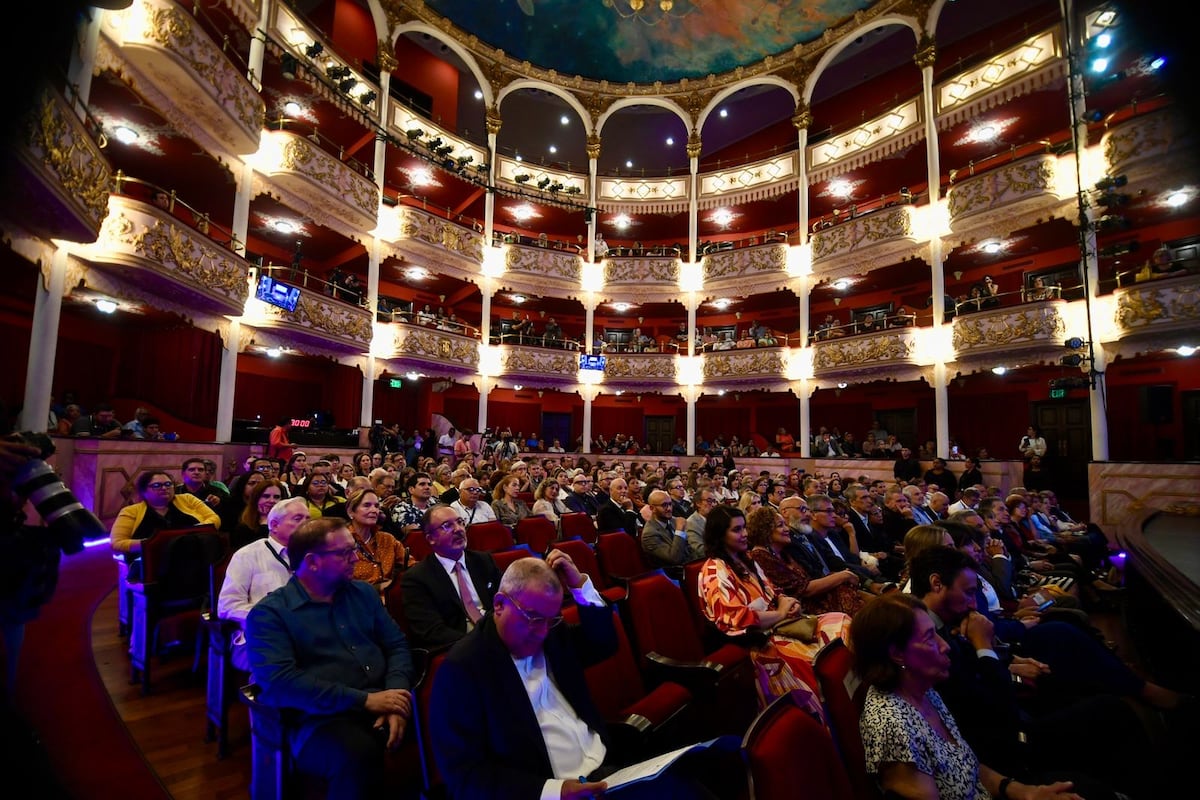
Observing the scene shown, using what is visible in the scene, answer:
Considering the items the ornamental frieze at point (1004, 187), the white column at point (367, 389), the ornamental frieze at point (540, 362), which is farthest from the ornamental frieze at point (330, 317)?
the ornamental frieze at point (1004, 187)

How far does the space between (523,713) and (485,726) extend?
4.4 inches

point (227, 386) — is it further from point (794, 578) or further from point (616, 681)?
point (794, 578)

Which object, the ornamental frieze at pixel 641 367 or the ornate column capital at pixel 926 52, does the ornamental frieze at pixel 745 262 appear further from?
the ornate column capital at pixel 926 52

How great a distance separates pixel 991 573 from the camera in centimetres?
389

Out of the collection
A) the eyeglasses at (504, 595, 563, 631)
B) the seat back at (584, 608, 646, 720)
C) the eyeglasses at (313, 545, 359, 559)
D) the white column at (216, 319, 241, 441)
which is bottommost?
the seat back at (584, 608, 646, 720)

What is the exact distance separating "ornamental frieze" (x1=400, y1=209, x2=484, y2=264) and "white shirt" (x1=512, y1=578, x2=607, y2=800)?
12.7 m

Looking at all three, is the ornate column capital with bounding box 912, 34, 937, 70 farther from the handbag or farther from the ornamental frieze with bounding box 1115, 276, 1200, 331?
the handbag

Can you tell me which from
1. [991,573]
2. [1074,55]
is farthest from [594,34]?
[991,573]

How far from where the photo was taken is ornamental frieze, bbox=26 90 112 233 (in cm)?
458

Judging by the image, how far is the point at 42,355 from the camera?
627cm

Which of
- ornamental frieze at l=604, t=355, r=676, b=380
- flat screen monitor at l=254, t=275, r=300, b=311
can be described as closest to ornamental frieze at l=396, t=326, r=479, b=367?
flat screen monitor at l=254, t=275, r=300, b=311

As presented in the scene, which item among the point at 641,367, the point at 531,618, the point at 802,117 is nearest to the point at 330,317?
the point at 641,367

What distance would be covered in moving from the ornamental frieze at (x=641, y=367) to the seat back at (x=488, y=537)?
11.4m

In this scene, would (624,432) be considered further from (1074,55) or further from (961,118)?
(1074,55)
